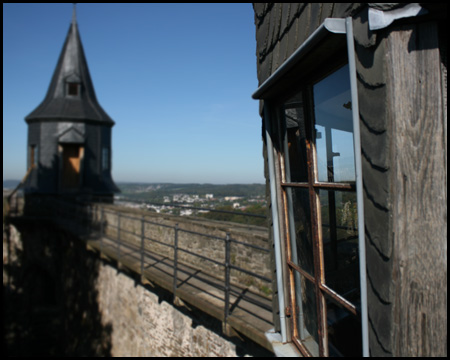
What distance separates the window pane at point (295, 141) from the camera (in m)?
1.79

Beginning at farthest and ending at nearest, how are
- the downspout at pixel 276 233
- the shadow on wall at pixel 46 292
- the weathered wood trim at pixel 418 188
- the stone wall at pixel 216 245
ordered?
1. the shadow on wall at pixel 46 292
2. the stone wall at pixel 216 245
3. the downspout at pixel 276 233
4. the weathered wood trim at pixel 418 188

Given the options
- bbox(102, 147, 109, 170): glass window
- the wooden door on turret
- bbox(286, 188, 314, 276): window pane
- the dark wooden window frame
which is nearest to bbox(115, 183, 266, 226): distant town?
bbox(286, 188, 314, 276): window pane

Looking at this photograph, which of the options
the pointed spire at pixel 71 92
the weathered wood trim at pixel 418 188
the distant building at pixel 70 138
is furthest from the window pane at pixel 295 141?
the pointed spire at pixel 71 92

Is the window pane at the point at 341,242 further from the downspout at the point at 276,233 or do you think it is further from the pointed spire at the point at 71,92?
the pointed spire at the point at 71,92

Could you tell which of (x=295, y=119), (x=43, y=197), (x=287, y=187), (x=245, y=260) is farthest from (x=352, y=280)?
(x=43, y=197)

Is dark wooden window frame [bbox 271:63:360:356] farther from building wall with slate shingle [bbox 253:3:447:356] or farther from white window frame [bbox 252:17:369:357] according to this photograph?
building wall with slate shingle [bbox 253:3:447:356]

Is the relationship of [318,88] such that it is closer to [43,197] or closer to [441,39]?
[441,39]

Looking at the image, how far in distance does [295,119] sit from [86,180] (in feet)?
57.3

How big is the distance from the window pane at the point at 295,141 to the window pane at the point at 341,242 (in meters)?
0.25

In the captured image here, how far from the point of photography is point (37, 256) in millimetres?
15164

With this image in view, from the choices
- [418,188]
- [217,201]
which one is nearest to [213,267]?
[217,201]

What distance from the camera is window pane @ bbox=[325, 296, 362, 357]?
147 cm

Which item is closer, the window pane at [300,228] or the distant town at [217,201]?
the window pane at [300,228]

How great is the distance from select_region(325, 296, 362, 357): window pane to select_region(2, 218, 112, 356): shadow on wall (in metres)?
8.96
